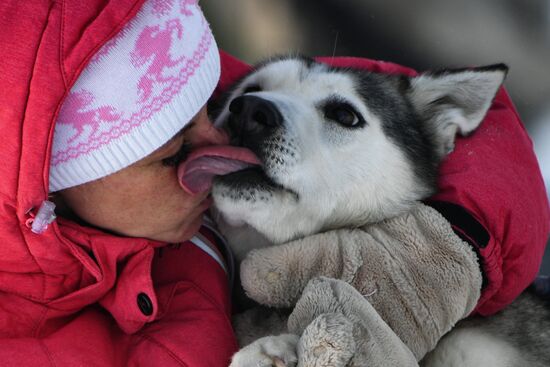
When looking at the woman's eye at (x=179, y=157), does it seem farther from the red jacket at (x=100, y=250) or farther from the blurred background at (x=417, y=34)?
the blurred background at (x=417, y=34)

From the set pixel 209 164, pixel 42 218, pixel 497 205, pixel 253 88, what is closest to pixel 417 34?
pixel 253 88

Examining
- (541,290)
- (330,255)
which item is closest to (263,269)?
(330,255)

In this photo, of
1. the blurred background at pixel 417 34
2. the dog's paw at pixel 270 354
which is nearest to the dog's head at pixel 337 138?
the dog's paw at pixel 270 354

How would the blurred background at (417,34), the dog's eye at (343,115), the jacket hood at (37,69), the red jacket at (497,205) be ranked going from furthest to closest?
the blurred background at (417,34) → the dog's eye at (343,115) → the red jacket at (497,205) → the jacket hood at (37,69)

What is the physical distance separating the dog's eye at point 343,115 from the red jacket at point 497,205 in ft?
0.94

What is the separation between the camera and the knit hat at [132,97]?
1075mm

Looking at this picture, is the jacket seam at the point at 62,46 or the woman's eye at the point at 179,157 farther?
the woman's eye at the point at 179,157

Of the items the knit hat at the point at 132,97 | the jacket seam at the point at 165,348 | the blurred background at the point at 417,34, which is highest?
the knit hat at the point at 132,97

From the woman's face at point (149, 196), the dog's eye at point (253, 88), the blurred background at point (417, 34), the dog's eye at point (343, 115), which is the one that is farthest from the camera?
the blurred background at point (417, 34)

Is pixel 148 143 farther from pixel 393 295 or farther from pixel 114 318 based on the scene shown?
pixel 393 295

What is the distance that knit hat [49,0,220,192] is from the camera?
1.08 metres

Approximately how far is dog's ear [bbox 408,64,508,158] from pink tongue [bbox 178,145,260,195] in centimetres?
69

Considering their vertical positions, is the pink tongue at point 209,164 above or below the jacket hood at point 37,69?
below

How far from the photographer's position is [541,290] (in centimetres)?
190
